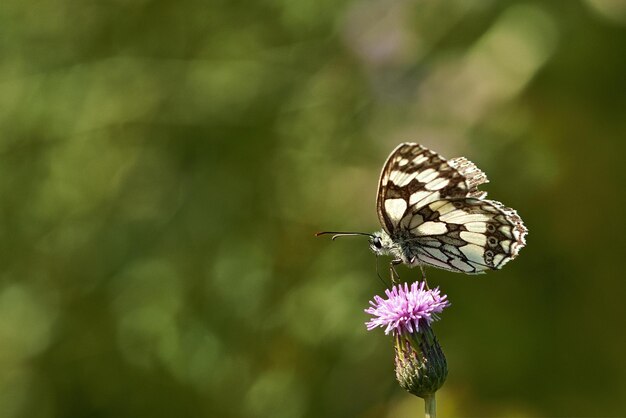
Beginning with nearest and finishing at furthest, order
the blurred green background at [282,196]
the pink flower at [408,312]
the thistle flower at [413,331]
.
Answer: the thistle flower at [413,331] < the pink flower at [408,312] < the blurred green background at [282,196]

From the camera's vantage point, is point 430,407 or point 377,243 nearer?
point 430,407

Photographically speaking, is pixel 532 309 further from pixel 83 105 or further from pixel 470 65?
pixel 83 105

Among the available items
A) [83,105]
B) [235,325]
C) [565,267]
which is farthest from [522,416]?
[83,105]

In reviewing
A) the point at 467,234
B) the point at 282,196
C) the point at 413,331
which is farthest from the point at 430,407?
the point at 282,196

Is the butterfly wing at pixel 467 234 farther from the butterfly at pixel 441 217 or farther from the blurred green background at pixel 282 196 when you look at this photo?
the blurred green background at pixel 282 196

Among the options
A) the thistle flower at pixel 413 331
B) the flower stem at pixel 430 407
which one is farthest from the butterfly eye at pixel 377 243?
the flower stem at pixel 430 407

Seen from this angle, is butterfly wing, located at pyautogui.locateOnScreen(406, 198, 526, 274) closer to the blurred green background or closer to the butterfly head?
the butterfly head

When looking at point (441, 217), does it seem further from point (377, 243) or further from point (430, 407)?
point (430, 407)
